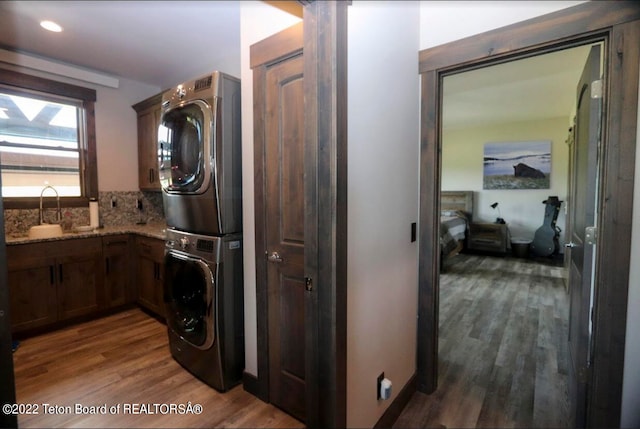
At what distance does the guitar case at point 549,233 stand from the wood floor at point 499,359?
1541 mm

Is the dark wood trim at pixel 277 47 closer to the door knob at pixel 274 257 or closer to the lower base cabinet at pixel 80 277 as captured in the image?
the door knob at pixel 274 257

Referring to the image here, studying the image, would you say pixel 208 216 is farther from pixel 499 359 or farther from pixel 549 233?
pixel 549 233

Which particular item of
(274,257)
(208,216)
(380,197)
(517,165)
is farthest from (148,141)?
(517,165)

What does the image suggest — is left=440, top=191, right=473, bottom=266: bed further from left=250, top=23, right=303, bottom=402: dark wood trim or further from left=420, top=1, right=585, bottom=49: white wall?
left=250, top=23, right=303, bottom=402: dark wood trim

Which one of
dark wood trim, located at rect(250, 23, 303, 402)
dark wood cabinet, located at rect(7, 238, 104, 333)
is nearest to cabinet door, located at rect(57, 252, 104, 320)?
dark wood cabinet, located at rect(7, 238, 104, 333)

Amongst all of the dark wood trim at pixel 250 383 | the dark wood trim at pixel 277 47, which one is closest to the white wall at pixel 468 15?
the dark wood trim at pixel 277 47

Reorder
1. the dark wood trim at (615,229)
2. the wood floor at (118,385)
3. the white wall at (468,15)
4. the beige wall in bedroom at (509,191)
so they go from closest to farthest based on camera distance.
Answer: the dark wood trim at (615,229), the white wall at (468,15), the wood floor at (118,385), the beige wall in bedroom at (509,191)

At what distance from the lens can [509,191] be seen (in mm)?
5965

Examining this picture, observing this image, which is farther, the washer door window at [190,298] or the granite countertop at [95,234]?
the granite countertop at [95,234]

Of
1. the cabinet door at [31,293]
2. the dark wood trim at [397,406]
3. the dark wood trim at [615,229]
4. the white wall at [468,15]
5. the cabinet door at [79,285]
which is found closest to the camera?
the dark wood trim at [615,229]

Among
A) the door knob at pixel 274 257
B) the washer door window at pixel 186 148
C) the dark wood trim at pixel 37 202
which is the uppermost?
the washer door window at pixel 186 148

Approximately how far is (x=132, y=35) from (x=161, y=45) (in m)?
0.23

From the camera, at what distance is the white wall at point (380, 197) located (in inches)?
49.8

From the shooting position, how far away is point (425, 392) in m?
1.90
